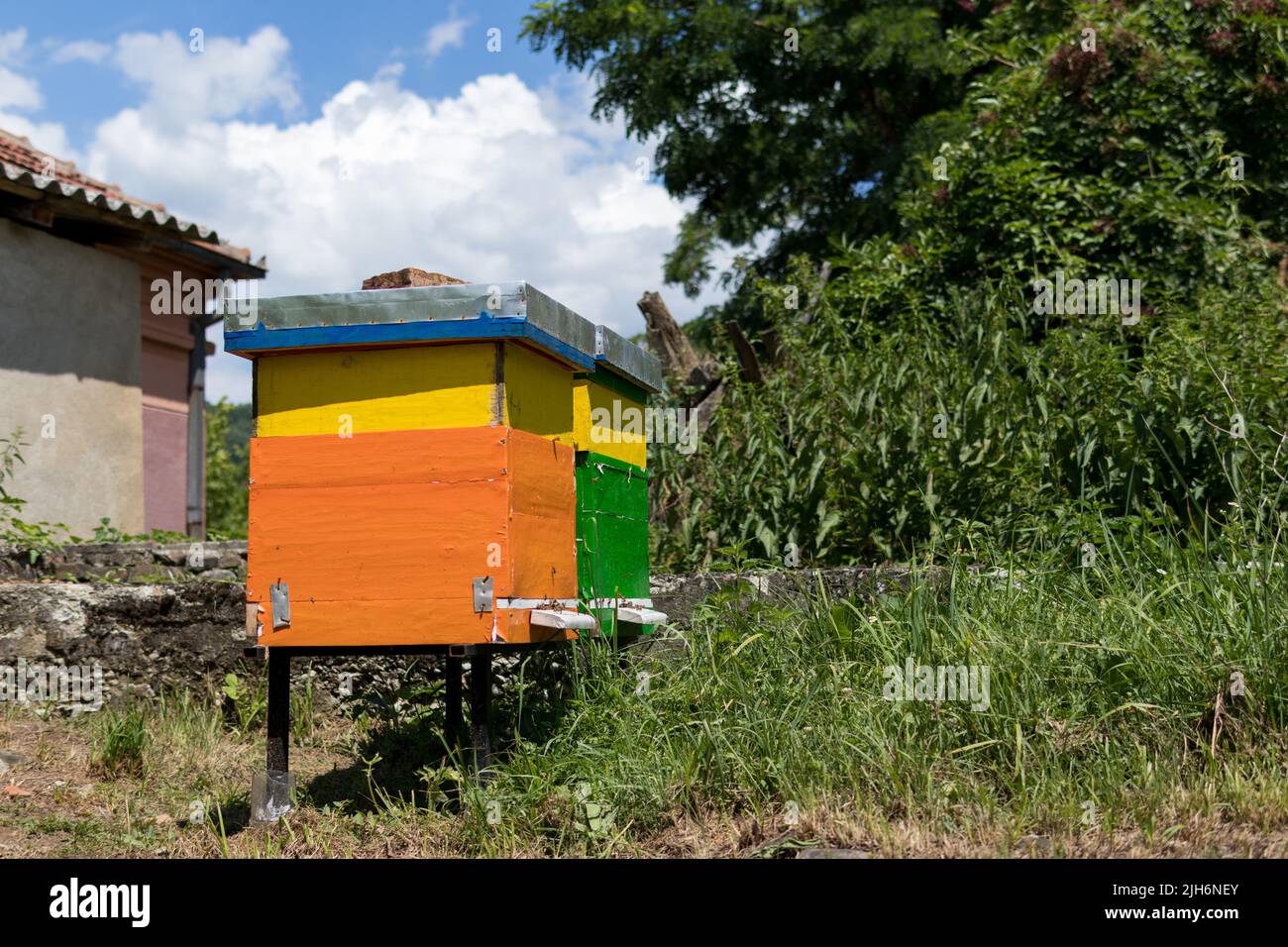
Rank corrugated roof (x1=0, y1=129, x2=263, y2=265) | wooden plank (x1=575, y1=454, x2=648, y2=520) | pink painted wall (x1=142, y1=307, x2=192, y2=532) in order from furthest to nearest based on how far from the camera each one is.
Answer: pink painted wall (x1=142, y1=307, x2=192, y2=532) → corrugated roof (x1=0, y1=129, x2=263, y2=265) → wooden plank (x1=575, y1=454, x2=648, y2=520)

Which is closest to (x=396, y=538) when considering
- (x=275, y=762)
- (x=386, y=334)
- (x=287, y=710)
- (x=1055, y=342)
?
(x=386, y=334)

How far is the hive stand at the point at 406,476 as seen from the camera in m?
3.97

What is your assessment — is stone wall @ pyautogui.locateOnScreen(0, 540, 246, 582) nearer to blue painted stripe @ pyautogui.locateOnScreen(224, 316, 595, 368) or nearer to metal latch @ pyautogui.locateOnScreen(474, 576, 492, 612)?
blue painted stripe @ pyautogui.locateOnScreen(224, 316, 595, 368)

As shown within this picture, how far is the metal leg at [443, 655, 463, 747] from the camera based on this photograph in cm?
491

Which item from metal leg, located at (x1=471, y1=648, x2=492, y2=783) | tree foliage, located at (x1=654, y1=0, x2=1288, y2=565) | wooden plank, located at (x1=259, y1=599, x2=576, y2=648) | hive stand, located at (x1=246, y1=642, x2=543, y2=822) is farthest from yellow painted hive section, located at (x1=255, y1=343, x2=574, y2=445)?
tree foliage, located at (x1=654, y1=0, x2=1288, y2=565)

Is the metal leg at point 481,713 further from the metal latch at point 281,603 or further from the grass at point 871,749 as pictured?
the metal latch at point 281,603

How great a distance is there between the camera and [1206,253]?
861 cm

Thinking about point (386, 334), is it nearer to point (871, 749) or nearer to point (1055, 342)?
point (871, 749)

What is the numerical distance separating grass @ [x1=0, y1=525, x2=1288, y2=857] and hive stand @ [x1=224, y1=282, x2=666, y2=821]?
45 cm

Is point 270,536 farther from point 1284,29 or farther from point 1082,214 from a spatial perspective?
point 1284,29

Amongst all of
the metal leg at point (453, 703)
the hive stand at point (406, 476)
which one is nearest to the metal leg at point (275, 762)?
the hive stand at point (406, 476)

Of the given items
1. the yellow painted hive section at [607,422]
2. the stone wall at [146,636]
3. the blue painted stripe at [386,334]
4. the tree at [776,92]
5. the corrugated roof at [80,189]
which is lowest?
the stone wall at [146,636]

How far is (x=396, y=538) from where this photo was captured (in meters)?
4.05

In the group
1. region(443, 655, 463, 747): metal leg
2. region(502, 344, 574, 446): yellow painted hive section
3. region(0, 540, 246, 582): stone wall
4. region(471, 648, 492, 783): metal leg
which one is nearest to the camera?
region(502, 344, 574, 446): yellow painted hive section
